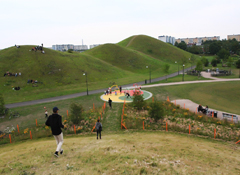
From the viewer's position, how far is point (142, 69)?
70.8 meters

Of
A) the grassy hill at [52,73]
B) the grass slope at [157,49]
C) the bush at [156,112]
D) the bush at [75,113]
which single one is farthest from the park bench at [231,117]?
the grass slope at [157,49]

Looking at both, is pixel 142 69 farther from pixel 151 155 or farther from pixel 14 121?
pixel 151 155

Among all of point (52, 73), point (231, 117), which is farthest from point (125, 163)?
point (52, 73)

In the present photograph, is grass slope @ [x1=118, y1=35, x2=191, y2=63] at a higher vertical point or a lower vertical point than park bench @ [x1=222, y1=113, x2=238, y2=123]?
higher

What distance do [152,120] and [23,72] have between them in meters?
41.6

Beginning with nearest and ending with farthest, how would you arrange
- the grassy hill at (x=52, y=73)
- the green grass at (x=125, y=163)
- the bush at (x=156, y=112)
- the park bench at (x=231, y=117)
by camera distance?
the green grass at (x=125, y=163) → the park bench at (x=231, y=117) → the bush at (x=156, y=112) → the grassy hill at (x=52, y=73)

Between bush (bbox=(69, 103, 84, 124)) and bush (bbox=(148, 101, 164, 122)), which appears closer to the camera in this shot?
bush (bbox=(69, 103, 84, 124))

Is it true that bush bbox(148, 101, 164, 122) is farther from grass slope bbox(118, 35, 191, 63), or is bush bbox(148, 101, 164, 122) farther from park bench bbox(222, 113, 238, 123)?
grass slope bbox(118, 35, 191, 63)

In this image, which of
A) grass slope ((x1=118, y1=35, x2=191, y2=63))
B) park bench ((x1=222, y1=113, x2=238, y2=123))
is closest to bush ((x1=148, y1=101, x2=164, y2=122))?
park bench ((x1=222, y1=113, x2=238, y2=123))

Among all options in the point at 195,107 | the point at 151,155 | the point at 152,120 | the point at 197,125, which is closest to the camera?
the point at 151,155

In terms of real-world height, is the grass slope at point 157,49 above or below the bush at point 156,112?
above

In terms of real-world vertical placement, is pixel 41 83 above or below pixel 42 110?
above

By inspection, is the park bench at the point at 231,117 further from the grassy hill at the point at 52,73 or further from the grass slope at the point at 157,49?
the grass slope at the point at 157,49

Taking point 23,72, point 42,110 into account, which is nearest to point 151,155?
point 42,110
